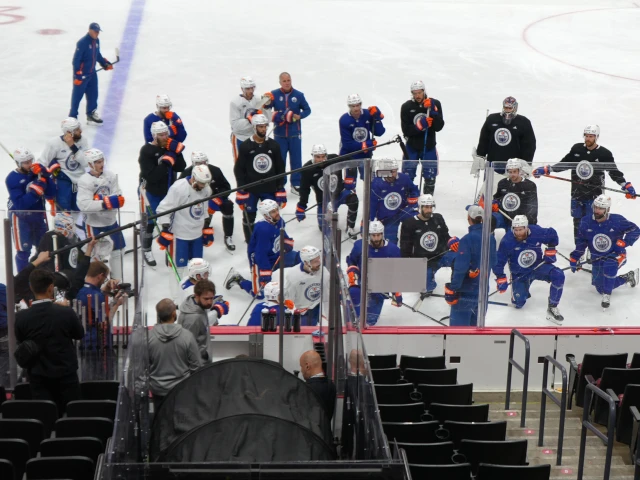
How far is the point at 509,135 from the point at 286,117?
2159 millimetres

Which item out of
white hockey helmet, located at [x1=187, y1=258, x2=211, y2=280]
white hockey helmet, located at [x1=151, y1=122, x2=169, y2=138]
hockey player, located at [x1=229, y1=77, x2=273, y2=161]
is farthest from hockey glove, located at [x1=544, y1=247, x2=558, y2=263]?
hockey player, located at [x1=229, y1=77, x2=273, y2=161]

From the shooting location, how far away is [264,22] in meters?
16.4

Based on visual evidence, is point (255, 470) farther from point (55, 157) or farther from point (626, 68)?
point (626, 68)

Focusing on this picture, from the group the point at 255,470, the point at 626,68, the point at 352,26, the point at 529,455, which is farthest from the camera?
the point at 352,26

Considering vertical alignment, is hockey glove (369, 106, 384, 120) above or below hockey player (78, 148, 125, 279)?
above

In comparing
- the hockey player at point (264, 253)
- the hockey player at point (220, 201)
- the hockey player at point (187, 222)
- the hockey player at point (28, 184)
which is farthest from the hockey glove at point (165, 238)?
the hockey player at point (28, 184)

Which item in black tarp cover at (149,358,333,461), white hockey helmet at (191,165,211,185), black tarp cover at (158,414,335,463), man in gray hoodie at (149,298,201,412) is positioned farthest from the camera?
white hockey helmet at (191,165,211,185)

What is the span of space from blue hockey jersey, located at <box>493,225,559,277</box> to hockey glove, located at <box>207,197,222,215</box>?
2.47 metres

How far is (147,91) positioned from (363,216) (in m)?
6.57

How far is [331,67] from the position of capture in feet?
Answer: 47.0

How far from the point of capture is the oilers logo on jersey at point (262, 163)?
9.20 metres

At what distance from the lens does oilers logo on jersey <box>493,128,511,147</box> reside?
9.88 meters

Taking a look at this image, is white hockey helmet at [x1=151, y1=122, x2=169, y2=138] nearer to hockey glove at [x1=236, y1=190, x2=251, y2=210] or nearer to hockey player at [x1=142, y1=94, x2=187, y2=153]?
hockey player at [x1=142, y1=94, x2=187, y2=153]

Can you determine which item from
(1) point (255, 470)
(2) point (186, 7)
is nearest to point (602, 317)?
(1) point (255, 470)
